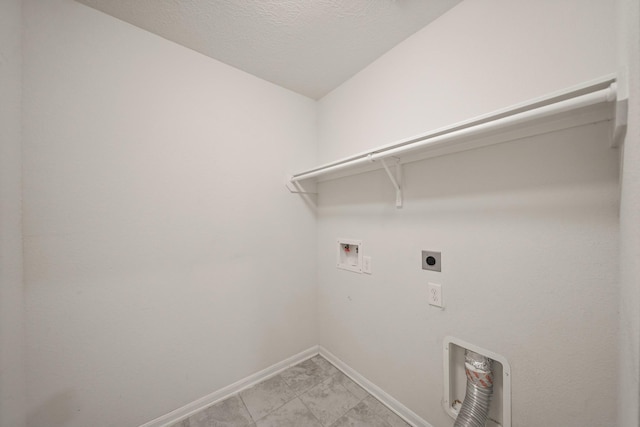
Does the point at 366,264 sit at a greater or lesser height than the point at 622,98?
lesser

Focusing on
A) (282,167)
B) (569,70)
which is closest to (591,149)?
(569,70)

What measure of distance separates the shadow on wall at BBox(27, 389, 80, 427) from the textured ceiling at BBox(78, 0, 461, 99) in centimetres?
195

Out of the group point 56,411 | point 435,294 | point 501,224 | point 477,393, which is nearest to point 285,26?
point 501,224

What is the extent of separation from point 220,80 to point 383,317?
1.97m

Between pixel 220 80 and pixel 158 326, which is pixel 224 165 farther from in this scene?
pixel 158 326

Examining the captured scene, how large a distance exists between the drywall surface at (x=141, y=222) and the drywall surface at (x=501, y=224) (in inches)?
32.5

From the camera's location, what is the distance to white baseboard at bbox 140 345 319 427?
128cm

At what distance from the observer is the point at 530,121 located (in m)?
0.81

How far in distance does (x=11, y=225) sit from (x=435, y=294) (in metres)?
1.97

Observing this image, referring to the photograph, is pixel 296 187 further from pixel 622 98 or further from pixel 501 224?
pixel 622 98

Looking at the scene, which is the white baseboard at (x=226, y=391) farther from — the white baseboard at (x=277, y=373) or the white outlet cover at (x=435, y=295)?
the white outlet cover at (x=435, y=295)

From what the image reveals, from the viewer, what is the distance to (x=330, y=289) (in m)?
1.85

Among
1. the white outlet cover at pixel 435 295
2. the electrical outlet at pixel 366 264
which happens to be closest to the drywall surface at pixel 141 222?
the electrical outlet at pixel 366 264

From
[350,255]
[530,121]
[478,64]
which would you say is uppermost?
[478,64]
